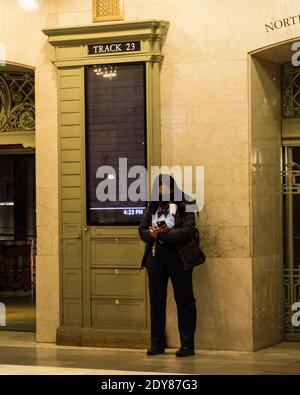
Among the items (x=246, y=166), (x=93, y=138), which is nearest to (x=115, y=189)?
(x=93, y=138)

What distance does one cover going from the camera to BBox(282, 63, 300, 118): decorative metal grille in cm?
1238

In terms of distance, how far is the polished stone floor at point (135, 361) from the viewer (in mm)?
10352

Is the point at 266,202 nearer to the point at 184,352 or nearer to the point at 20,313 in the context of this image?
the point at 184,352

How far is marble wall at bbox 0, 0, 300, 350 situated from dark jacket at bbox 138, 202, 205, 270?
54cm

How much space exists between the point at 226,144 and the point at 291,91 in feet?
3.90

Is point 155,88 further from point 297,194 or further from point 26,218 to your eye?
point 26,218

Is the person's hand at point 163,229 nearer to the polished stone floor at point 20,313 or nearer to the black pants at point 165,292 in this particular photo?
the black pants at point 165,292

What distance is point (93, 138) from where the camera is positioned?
12328 millimetres

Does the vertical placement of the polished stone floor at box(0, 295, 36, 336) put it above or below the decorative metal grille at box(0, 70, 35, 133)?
below

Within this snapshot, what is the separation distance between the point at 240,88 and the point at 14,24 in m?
2.94

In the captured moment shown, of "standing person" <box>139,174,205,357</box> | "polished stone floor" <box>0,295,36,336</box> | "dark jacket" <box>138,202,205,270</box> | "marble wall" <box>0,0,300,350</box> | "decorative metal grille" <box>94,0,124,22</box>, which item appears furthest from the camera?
"polished stone floor" <box>0,295,36,336</box>

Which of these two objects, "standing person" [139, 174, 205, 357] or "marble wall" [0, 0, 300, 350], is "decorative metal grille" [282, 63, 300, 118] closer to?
"marble wall" [0, 0, 300, 350]

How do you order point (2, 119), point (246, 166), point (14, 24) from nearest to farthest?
point (246, 166) < point (14, 24) < point (2, 119)

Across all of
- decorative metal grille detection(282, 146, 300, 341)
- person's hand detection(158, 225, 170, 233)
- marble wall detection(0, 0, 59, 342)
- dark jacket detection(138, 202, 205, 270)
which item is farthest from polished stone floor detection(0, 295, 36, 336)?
decorative metal grille detection(282, 146, 300, 341)
